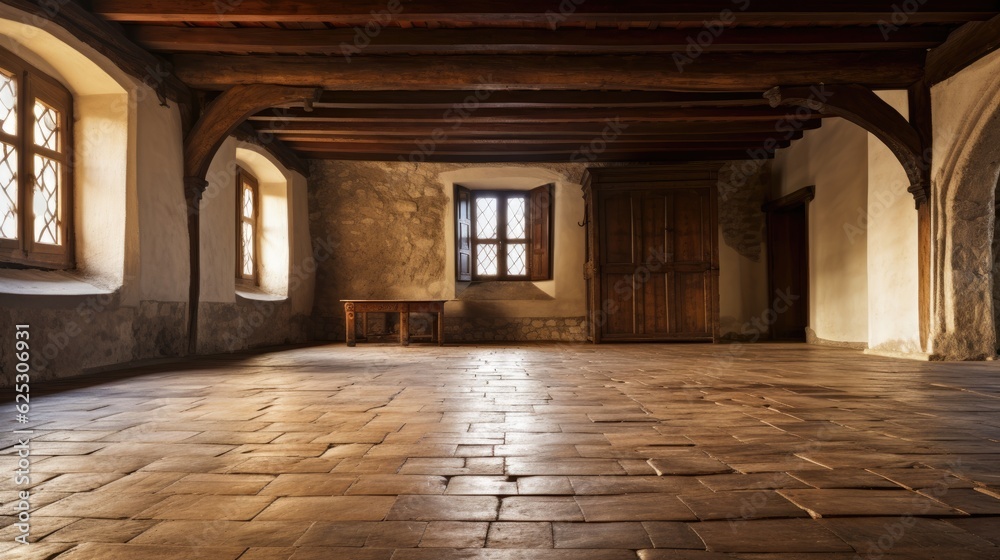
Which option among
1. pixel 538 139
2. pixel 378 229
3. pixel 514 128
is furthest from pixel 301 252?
pixel 538 139

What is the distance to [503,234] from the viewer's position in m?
10.2

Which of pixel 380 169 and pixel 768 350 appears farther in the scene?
pixel 380 169

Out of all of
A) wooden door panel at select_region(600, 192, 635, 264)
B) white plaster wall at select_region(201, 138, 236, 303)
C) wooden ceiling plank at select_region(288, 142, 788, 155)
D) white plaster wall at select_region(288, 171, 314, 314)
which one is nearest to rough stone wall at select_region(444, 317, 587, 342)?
wooden door panel at select_region(600, 192, 635, 264)

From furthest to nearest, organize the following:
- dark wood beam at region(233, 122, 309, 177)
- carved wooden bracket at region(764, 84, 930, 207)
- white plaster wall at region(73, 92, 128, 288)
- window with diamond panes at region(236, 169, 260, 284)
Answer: window with diamond panes at region(236, 169, 260, 284) → dark wood beam at region(233, 122, 309, 177) → carved wooden bracket at region(764, 84, 930, 207) → white plaster wall at region(73, 92, 128, 288)

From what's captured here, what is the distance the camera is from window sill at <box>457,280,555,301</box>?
9789 millimetres

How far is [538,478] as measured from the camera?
182 cm

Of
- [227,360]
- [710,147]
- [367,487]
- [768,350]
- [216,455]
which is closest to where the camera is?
[367,487]

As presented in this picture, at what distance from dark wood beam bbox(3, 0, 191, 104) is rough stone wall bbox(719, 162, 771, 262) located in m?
7.75

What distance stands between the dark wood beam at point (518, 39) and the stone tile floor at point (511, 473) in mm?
3096

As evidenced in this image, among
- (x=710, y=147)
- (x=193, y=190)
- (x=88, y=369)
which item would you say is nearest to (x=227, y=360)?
(x=88, y=369)

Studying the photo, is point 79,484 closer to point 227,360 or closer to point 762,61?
point 227,360

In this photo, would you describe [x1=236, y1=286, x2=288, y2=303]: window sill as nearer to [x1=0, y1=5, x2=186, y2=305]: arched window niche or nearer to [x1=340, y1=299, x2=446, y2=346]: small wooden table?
[x1=340, y1=299, x2=446, y2=346]: small wooden table

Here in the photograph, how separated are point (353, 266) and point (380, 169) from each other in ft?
5.22

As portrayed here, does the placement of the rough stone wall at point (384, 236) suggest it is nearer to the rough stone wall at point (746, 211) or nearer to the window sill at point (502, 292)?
the window sill at point (502, 292)
